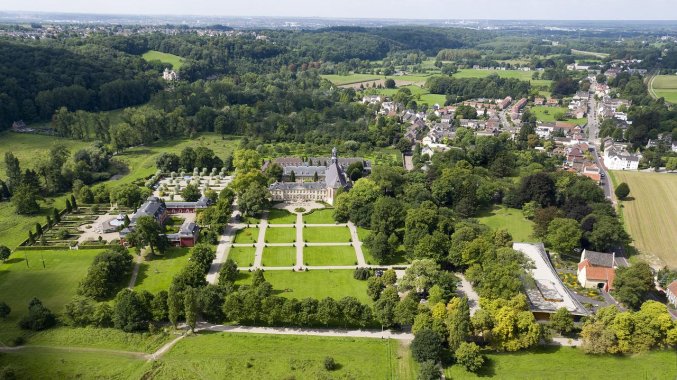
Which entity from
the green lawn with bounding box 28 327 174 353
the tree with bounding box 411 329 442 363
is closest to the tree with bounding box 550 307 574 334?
the tree with bounding box 411 329 442 363

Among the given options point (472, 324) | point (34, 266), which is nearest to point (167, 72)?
point (34, 266)

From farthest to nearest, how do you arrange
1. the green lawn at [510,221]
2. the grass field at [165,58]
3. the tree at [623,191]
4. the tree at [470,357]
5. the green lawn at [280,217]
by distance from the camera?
the grass field at [165,58] < the tree at [623,191] < the green lawn at [280,217] < the green lawn at [510,221] < the tree at [470,357]

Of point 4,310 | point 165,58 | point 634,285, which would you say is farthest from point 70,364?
point 165,58

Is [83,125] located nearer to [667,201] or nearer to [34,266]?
[34,266]

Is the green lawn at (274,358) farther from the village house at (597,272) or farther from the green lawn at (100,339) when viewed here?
the village house at (597,272)

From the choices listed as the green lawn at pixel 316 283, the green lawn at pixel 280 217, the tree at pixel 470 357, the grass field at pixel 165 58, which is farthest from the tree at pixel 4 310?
the grass field at pixel 165 58

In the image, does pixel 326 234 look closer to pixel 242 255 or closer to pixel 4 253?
pixel 242 255

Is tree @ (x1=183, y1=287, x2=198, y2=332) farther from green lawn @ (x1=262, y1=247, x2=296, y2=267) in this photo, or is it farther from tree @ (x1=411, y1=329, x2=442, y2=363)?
tree @ (x1=411, y1=329, x2=442, y2=363)
